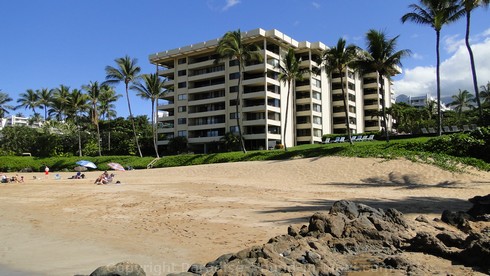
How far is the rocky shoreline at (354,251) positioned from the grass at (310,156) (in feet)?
65.7

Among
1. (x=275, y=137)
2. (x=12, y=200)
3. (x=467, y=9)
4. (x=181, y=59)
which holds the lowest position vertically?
(x=12, y=200)

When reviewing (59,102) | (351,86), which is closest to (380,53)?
(351,86)

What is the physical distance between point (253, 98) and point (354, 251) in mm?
54736

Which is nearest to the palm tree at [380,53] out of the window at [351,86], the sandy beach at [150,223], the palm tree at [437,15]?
the palm tree at [437,15]

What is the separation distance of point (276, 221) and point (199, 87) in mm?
59100

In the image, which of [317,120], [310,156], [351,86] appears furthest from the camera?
[351,86]

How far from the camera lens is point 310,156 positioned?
3397 cm

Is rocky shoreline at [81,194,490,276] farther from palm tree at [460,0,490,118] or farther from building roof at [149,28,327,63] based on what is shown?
building roof at [149,28,327,63]

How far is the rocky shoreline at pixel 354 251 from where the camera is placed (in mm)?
6051

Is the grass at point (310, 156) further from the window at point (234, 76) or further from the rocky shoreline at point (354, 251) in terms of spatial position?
the window at point (234, 76)

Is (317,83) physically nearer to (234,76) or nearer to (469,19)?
(234,76)

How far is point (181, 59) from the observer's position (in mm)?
71125

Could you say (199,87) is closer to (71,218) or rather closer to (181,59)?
(181,59)

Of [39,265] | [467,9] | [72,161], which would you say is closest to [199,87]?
[72,161]
